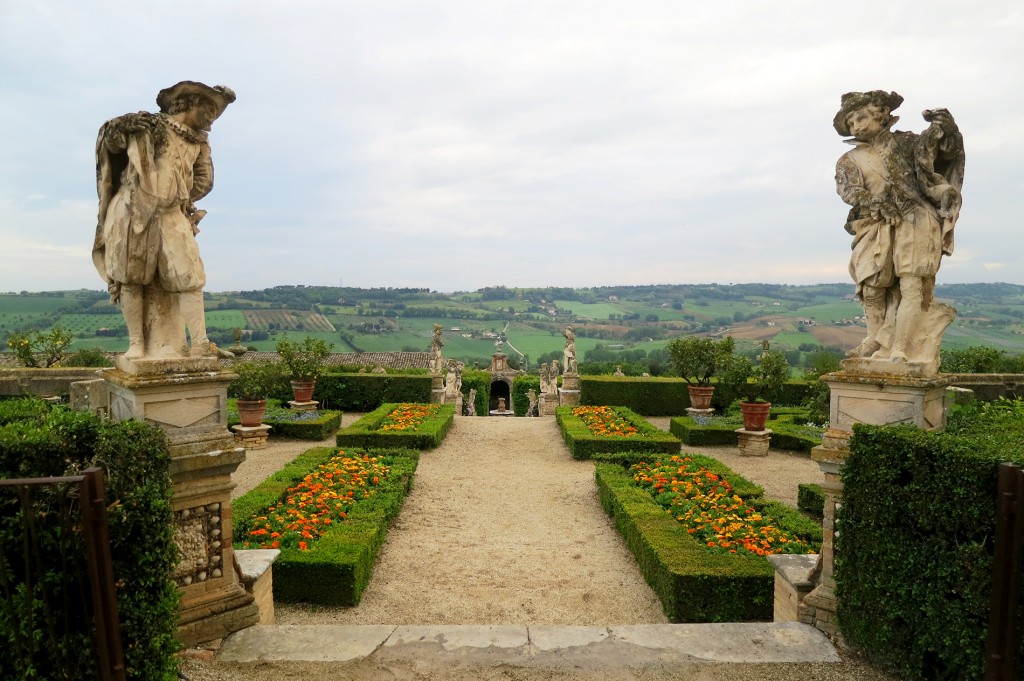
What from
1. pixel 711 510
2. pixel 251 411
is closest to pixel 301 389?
pixel 251 411

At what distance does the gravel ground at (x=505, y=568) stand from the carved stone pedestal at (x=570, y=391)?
727cm

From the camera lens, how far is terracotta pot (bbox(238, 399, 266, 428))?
14.4 metres

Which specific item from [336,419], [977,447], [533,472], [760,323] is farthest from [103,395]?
[760,323]

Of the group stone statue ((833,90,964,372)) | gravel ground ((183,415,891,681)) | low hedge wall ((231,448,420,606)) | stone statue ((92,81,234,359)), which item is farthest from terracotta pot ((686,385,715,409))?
stone statue ((92,81,234,359))

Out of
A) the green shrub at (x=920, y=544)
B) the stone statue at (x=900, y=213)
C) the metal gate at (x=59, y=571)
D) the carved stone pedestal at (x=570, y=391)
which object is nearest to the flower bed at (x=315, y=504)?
the metal gate at (x=59, y=571)

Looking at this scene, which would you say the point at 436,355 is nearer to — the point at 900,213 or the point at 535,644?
the point at 535,644

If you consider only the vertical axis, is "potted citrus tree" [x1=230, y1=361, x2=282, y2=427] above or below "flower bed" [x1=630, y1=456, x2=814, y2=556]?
above

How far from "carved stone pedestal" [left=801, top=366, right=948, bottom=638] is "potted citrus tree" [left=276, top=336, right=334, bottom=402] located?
1532cm

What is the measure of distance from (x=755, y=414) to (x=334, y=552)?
10730 mm

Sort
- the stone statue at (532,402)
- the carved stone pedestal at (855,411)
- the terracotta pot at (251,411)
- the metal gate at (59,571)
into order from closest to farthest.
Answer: the metal gate at (59,571) → the carved stone pedestal at (855,411) → the terracotta pot at (251,411) → the stone statue at (532,402)

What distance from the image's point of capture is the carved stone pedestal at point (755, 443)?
14.1 meters

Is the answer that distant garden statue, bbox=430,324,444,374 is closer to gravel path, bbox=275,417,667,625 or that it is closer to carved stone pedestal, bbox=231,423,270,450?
carved stone pedestal, bbox=231,423,270,450

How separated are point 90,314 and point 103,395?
6020cm

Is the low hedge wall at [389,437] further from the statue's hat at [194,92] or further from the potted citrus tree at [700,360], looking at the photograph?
the statue's hat at [194,92]
